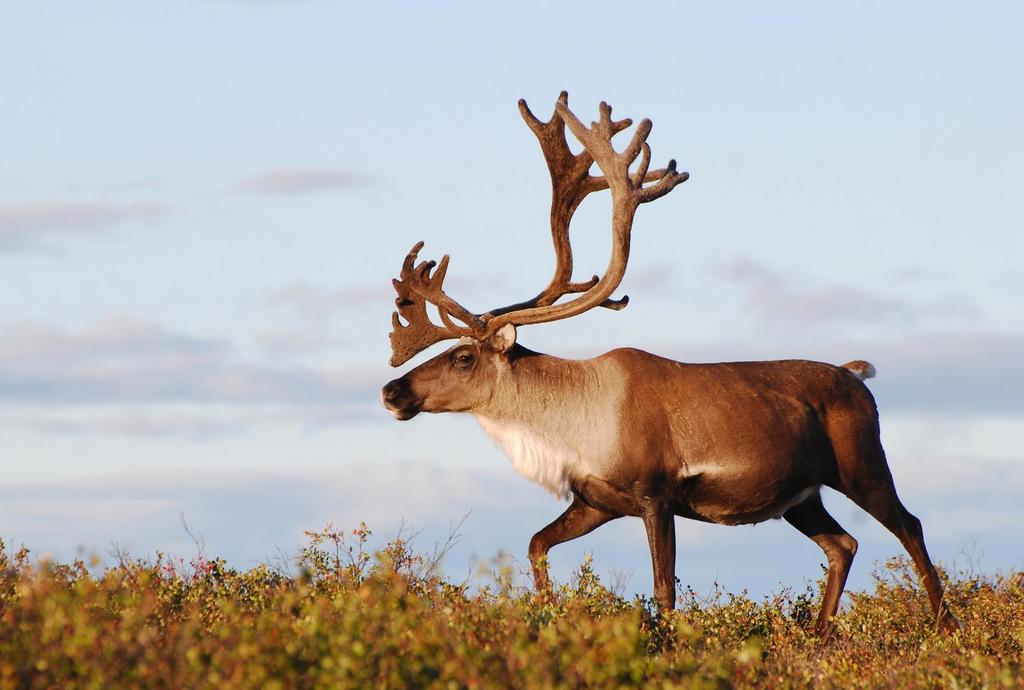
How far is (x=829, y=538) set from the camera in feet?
41.5

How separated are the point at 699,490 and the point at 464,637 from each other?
15.7ft

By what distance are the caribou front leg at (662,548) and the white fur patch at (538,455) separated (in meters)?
0.61

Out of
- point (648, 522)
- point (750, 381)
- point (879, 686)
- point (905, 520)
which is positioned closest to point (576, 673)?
point (879, 686)

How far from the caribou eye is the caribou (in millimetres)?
11

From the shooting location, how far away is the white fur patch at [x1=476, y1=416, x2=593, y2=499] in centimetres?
1191

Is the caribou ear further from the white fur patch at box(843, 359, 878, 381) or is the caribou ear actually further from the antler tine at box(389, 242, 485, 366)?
the white fur patch at box(843, 359, 878, 381)

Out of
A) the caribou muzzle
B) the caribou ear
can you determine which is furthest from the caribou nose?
the caribou ear

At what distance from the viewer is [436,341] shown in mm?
12602

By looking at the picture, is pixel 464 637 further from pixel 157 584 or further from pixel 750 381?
pixel 750 381

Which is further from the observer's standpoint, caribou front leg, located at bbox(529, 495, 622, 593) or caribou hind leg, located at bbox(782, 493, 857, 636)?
caribou hind leg, located at bbox(782, 493, 857, 636)

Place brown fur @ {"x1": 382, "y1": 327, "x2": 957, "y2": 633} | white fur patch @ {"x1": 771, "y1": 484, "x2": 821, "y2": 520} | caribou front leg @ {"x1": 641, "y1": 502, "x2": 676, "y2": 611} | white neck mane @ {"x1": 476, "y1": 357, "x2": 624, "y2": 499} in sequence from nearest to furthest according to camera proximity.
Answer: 1. caribou front leg @ {"x1": 641, "y1": 502, "x2": 676, "y2": 611}
2. brown fur @ {"x1": 382, "y1": 327, "x2": 957, "y2": 633}
3. white neck mane @ {"x1": 476, "y1": 357, "x2": 624, "y2": 499}
4. white fur patch @ {"x1": 771, "y1": 484, "x2": 821, "y2": 520}

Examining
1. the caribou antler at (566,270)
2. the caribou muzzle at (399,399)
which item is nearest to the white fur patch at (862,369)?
the caribou antler at (566,270)

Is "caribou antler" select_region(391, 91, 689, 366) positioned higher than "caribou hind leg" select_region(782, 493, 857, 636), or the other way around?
"caribou antler" select_region(391, 91, 689, 366)

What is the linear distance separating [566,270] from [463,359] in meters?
1.24
